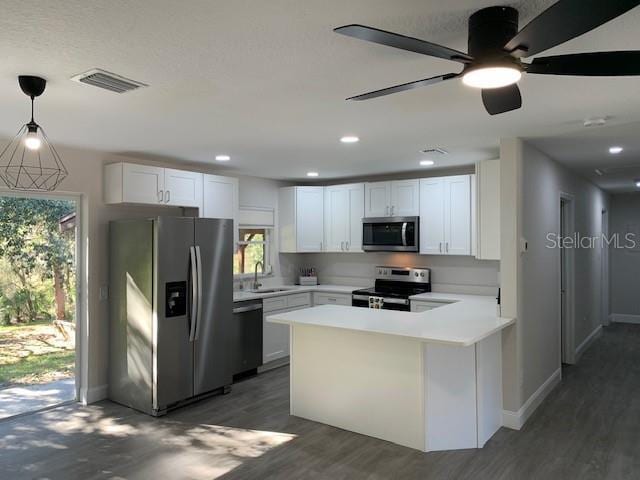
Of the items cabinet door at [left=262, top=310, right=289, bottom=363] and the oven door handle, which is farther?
the oven door handle

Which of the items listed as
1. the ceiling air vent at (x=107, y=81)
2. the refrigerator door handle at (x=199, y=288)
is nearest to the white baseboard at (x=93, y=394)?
the refrigerator door handle at (x=199, y=288)

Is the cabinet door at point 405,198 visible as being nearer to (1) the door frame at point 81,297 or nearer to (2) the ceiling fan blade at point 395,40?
(1) the door frame at point 81,297

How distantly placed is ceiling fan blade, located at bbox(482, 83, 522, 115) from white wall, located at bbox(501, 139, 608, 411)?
1.97 m

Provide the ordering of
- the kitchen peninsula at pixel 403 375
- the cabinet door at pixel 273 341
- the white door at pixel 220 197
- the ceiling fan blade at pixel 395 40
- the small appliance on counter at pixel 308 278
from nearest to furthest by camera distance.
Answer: the ceiling fan blade at pixel 395 40 < the kitchen peninsula at pixel 403 375 < the white door at pixel 220 197 < the cabinet door at pixel 273 341 < the small appliance on counter at pixel 308 278

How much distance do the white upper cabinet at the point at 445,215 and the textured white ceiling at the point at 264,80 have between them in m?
0.96

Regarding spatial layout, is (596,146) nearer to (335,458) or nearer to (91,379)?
(335,458)

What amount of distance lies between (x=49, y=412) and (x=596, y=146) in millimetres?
5461

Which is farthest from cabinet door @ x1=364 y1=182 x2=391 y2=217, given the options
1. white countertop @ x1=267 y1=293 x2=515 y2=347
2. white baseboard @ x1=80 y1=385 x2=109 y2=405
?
white baseboard @ x1=80 y1=385 x2=109 y2=405

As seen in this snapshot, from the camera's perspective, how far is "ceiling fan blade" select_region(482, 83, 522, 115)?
6.10ft

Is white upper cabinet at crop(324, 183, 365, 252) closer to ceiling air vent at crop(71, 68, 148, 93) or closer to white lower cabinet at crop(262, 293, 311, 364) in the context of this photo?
white lower cabinet at crop(262, 293, 311, 364)

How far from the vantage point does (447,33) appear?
1855 mm

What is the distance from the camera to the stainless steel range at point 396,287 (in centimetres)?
539

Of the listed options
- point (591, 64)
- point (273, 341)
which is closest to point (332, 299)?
point (273, 341)

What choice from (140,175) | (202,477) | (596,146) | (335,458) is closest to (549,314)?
(596,146)
